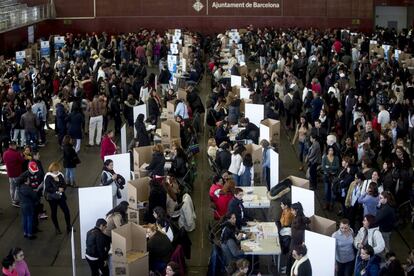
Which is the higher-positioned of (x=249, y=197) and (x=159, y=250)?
(x=249, y=197)

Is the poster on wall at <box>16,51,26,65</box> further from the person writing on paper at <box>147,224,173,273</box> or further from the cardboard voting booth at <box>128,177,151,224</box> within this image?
the person writing on paper at <box>147,224,173,273</box>

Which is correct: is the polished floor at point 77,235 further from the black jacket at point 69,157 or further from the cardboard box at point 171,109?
the cardboard box at point 171,109

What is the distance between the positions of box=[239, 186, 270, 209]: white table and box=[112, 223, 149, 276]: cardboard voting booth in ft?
8.87

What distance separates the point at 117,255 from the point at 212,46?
24.0 meters

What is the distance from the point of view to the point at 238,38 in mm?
33625

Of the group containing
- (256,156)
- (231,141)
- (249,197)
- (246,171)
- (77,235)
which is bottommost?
(77,235)

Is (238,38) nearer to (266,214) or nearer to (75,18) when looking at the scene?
(75,18)

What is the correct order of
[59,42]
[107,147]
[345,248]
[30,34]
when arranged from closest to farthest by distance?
[345,248], [107,147], [59,42], [30,34]

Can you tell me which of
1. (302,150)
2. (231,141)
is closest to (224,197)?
(231,141)

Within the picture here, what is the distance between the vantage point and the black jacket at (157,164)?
1362 centimetres

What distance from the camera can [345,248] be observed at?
32.4 ft

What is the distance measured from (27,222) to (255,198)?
4.11 meters

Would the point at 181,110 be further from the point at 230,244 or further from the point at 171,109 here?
the point at 230,244

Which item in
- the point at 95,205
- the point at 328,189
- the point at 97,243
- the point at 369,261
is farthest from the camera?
the point at 328,189
